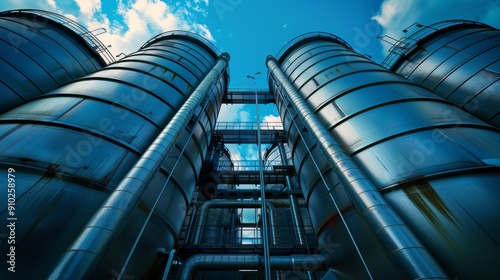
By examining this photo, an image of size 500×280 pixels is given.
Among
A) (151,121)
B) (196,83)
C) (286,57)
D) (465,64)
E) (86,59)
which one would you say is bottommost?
(151,121)

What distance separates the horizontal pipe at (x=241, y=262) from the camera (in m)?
6.07

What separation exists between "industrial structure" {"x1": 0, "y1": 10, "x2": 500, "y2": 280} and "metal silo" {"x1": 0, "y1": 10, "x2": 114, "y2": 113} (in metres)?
0.05

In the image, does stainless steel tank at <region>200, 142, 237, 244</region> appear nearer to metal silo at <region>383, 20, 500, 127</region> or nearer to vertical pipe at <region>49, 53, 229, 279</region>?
vertical pipe at <region>49, 53, 229, 279</region>

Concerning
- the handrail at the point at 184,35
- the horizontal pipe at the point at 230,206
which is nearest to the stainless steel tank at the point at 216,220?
the horizontal pipe at the point at 230,206

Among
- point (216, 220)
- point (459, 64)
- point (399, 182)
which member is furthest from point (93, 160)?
point (459, 64)

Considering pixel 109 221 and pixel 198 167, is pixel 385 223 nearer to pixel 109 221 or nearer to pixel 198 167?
pixel 109 221

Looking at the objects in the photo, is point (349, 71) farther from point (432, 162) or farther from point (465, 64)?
point (432, 162)

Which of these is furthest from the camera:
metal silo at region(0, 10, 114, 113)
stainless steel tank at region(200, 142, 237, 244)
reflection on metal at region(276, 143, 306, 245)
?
stainless steel tank at region(200, 142, 237, 244)

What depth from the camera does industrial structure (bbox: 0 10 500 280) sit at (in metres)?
3.21

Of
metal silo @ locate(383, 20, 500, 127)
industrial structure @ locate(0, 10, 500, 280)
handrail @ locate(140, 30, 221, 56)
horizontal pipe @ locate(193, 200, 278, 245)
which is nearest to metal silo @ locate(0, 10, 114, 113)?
industrial structure @ locate(0, 10, 500, 280)

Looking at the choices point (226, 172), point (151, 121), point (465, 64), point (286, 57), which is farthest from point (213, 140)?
point (465, 64)

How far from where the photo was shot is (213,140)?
13.5 metres

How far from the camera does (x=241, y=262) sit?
621cm

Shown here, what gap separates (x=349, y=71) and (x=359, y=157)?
3.98 meters
